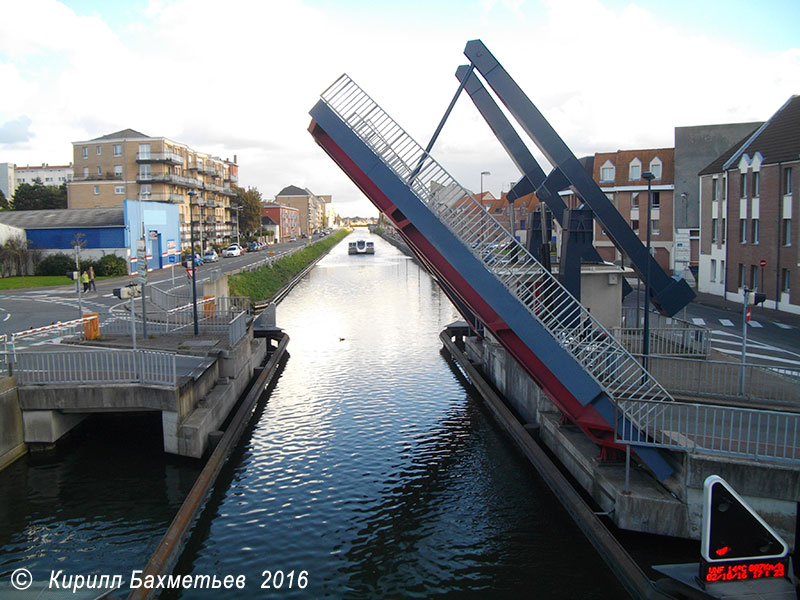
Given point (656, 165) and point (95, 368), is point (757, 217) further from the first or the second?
point (95, 368)

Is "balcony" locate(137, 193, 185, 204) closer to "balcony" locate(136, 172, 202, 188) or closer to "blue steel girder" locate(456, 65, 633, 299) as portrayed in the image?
"balcony" locate(136, 172, 202, 188)

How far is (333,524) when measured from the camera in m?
11.2

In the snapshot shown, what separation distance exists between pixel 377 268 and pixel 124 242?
90.6 ft

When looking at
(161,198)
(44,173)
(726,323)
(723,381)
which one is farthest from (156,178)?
(44,173)

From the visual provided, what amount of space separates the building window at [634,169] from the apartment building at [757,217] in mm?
12888

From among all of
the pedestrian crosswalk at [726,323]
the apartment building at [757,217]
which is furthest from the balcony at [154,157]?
the pedestrian crosswalk at [726,323]

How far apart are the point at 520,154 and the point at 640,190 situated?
1576 inches

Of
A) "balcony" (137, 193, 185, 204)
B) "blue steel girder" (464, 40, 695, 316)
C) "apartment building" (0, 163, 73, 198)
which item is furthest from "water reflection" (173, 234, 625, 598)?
"apartment building" (0, 163, 73, 198)

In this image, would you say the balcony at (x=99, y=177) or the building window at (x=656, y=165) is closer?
the building window at (x=656, y=165)

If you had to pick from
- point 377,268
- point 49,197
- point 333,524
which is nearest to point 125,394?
point 333,524

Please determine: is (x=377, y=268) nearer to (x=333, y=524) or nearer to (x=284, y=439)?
(x=284, y=439)

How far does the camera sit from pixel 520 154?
47.4 feet

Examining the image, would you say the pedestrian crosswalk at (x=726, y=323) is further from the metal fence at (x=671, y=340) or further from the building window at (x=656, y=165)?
the building window at (x=656, y=165)

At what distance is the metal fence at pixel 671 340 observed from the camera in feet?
53.4
